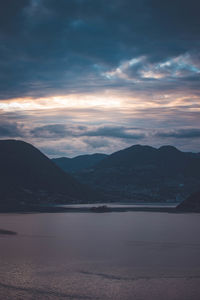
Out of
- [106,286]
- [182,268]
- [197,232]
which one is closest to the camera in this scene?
[106,286]

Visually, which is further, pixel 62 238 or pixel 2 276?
pixel 62 238

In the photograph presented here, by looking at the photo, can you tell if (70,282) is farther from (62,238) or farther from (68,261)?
(62,238)

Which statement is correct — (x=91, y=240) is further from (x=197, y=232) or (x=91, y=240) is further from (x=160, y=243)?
(x=197, y=232)

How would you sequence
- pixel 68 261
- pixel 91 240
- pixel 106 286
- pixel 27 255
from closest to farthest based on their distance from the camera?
pixel 106 286 < pixel 68 261 < pixel 27 255 < pixel 91 240

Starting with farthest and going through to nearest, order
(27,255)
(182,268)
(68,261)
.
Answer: (27,255), (68,261), (182,268)

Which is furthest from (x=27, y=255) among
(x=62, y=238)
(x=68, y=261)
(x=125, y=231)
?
(x=125, y=231)

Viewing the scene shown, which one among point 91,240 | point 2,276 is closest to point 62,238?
point 91,240
